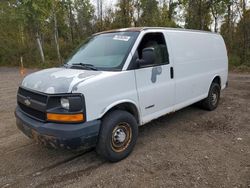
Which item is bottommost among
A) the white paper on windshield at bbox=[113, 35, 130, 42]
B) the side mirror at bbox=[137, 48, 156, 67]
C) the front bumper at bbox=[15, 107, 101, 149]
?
the front bumper at bbox=[15, 107, 101, 149]

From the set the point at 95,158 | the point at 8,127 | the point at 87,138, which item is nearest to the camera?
the point at 87,138

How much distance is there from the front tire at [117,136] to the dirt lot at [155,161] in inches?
6.7

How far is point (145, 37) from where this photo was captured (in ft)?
13.1

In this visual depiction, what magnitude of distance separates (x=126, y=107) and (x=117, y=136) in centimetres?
50

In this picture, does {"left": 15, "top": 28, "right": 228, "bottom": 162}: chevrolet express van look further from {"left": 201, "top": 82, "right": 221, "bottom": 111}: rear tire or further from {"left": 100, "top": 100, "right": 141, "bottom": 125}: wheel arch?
{"left": 201, "top": 82, "right": 221, "bottom": 111}: rear tire

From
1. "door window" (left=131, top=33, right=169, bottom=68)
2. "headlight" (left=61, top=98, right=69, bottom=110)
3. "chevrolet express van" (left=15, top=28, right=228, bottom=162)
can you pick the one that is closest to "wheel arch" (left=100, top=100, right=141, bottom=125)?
"chevrolet express van" (left=15, top=28, right=228, bottom=162)

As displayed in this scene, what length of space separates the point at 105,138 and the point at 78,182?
2.28ft

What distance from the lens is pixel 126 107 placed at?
3.74 m

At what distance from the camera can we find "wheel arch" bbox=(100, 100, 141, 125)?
3330 mm

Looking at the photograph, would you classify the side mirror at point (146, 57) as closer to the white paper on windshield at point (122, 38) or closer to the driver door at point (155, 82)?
the driver door at point (155, 82)

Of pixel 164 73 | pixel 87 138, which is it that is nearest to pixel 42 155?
pixel 87 138

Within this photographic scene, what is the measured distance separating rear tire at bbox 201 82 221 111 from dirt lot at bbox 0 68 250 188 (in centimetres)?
80

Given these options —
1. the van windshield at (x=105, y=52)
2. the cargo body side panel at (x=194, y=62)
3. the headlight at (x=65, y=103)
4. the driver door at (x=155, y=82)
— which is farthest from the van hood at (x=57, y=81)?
the cargo body side panel at (x=194, y=62)

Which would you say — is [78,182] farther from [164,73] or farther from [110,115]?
[164,73]
